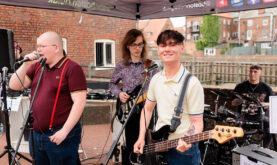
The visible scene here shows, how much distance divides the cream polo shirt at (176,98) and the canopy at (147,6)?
274 centimetres

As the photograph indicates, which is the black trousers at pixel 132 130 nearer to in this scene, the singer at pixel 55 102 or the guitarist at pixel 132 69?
the guitarist at pixel 132 69

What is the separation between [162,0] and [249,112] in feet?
8.64

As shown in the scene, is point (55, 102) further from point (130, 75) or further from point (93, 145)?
point (93, 145)

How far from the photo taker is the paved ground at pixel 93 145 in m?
4.71

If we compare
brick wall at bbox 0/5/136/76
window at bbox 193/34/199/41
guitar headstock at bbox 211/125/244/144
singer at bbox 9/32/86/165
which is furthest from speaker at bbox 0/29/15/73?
window at bbox 193/34/199/41

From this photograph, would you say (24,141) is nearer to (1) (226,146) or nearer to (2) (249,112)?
(1) (226,146)

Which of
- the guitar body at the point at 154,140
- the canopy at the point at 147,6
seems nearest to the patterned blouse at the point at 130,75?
the guitar body at the point at 154,140

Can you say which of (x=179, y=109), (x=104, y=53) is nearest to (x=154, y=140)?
(x=179, y=109)

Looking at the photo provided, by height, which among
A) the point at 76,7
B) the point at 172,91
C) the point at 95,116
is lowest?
the point at 95,116

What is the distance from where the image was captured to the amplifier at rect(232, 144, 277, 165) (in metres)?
2.58

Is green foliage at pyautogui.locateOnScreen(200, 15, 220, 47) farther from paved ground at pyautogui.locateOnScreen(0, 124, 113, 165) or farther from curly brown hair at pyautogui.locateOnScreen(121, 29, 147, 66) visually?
curly brown hair at pyautogui.locateOnScreen(121, 29, 147, 66)

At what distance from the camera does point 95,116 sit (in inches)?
302

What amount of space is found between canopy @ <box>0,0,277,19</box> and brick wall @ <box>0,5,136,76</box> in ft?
15.1

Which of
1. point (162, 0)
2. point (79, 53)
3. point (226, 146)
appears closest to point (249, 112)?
point (226, 146)
